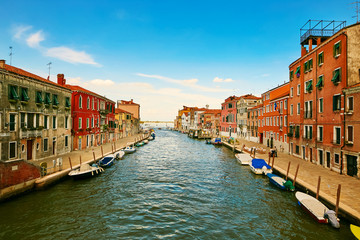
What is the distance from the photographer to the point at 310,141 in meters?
25.6

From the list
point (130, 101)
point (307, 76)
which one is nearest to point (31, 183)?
point (307, 76)

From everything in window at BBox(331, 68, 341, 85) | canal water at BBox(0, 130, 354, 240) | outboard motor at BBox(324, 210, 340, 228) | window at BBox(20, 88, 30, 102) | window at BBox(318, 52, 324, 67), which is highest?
window at BBox(318, 52, 324, 67)

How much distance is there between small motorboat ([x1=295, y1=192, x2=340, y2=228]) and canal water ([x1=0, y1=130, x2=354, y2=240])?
395 mm

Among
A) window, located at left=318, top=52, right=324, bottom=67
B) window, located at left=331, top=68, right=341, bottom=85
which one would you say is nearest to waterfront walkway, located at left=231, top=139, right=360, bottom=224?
window, located at left=331, top=68, right=341, bottom=85

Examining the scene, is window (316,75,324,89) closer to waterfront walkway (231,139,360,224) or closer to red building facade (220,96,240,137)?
waterfront walkway (231,139,360,224)

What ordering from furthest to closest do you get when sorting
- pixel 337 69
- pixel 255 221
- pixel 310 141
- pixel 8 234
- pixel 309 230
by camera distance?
1. pixel 310 141
2. pixel 337 69
3. pixel 255 221
4. pixel 309 230
5. pixel 8 234

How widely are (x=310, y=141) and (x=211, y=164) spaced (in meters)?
13.0

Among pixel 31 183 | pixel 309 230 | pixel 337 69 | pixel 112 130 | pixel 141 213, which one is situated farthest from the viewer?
pixel 112 130

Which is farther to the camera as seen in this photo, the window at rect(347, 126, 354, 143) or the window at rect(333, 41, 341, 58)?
the window at rect(333, 41, 341, 58)

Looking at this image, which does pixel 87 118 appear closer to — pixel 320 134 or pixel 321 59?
pixel 320 134

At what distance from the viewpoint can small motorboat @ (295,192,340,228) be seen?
A: 38.9ft

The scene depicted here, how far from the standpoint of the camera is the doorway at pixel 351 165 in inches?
714

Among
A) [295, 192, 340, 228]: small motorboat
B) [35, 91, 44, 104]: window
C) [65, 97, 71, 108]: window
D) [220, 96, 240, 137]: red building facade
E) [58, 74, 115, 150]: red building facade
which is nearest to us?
[295, 192, 340, 228]: small motorboat

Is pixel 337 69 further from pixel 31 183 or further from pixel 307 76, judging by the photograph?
pixel 31 183
